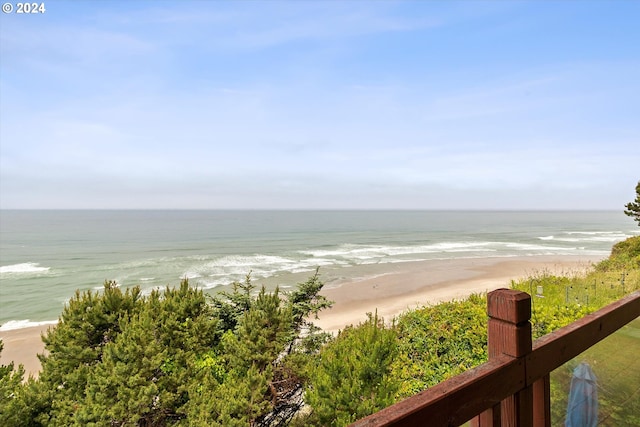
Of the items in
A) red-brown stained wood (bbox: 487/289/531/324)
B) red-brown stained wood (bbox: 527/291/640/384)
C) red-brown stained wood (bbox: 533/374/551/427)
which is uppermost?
red-brown stained wood (bbox: 487/289/531/324)

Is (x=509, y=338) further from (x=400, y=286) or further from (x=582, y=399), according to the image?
(x=400, y=286)

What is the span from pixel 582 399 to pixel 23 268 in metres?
39.1

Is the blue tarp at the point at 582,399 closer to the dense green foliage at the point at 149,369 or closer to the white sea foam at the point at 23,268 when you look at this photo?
the dense green foliage at the point at 149,369

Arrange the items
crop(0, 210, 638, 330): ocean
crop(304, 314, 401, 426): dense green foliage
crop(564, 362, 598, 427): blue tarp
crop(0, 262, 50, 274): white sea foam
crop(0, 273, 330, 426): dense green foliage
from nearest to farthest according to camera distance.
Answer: crop(564, 362, 598, 427): blue tarp → crop(304, 314, 401, 426): dense green foliage → crop(0, 273, 330, 426): dense green foliage → crop(0, 210, 638, 330): ocean → crop(0, 262, 50, 274): white sea foam

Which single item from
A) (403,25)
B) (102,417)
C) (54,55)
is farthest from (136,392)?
(54,55)

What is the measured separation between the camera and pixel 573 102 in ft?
68.7

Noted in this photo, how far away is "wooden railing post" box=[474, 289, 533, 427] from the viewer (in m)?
1.03

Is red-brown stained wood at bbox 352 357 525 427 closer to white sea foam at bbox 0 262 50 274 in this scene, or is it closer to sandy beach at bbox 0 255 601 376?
sandy beach at bbox 0 255 601 376

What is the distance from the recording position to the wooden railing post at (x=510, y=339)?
1033 millimetres

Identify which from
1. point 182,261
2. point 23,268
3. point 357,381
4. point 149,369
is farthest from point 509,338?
point 23,268

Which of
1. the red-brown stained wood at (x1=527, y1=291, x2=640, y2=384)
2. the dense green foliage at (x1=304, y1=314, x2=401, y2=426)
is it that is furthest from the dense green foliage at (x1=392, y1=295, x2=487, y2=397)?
the red-brown stained wood at (x1=527, y1=291, x2=640, y2=384)

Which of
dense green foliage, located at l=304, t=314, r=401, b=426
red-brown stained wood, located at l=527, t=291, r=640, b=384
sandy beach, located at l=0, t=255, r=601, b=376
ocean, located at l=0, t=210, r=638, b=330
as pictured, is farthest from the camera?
ocean, located at l=0, t=210, r=638, b=330

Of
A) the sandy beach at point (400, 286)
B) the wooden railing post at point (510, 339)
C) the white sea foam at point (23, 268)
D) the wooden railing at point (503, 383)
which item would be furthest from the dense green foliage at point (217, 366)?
the white sea foam at point (23, 268)

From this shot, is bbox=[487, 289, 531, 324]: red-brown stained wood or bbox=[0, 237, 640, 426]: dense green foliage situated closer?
bbox=[487, 289, 531, 324]: red-brown stained wood
